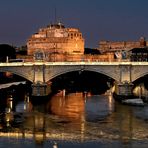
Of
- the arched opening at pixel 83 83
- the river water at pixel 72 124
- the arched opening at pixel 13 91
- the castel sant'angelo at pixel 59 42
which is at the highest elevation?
the castel sant'angelo at pixel 59 42

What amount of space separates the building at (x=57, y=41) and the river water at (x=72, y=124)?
79366mm

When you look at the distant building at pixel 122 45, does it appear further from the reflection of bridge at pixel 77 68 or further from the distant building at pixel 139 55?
the reflection of bridge at pixel 77 68

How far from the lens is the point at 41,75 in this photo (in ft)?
231

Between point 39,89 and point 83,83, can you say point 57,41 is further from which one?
point 39,89

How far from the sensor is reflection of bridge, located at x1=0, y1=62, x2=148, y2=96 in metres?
69.1

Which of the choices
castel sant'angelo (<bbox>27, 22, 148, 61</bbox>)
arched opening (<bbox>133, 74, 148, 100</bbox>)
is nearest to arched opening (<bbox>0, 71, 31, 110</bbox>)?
arched opening (<bbox>133, 74, 148, 100</bbox>)

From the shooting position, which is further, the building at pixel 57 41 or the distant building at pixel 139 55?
the building at pixel 57 41

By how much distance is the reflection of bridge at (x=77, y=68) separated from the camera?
227 ft

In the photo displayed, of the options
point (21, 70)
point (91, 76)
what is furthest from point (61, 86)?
point (21, 70)

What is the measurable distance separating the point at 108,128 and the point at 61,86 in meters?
48.0

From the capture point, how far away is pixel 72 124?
46188 mm

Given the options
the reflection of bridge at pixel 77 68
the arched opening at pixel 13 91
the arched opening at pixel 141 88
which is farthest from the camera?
the arched opening at pixel 141 88

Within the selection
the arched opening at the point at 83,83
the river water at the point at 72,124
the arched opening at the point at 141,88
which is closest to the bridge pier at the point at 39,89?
the river water at the point at 72,124

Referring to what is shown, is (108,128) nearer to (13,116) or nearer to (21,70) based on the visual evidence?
(13,116)
